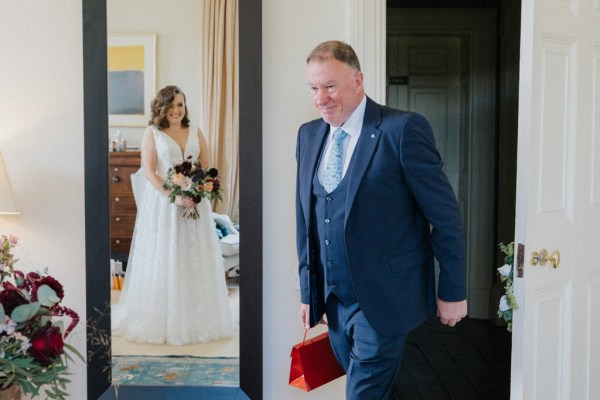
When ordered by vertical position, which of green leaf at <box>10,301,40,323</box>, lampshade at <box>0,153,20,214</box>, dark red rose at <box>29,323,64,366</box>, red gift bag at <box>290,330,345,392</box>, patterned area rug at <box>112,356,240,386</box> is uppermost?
lampshade at <box>0,153,20,214</box>

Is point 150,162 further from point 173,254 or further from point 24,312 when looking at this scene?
point 24,312

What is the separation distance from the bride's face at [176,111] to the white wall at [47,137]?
0.43 m

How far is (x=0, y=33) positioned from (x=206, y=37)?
0.93 m

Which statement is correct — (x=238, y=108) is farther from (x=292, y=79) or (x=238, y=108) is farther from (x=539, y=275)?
(x=539, y=275)

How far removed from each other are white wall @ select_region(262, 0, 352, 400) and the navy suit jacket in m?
0.70

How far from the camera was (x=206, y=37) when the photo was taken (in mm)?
2896

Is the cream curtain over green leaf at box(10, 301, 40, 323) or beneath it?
over

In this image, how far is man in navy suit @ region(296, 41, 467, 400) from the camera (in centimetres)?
225

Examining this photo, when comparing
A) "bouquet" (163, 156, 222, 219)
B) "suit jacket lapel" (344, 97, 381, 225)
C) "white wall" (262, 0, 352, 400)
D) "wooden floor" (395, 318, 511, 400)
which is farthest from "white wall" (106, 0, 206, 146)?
"wooden floor" (395, 318, 511, 400)

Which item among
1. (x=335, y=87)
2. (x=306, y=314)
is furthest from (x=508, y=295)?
(x=335, y=87)

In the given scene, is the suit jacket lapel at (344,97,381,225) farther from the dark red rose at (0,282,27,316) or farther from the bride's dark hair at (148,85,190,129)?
the dark red rose at (0,282,27,316)

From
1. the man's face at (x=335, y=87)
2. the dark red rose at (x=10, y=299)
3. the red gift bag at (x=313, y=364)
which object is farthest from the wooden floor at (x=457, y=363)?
the dark red rose at (x=10, y=299)

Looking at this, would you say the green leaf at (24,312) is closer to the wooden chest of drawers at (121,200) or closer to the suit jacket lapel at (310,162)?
the suit jacket lapel at (310,162)

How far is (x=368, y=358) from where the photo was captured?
229cm
